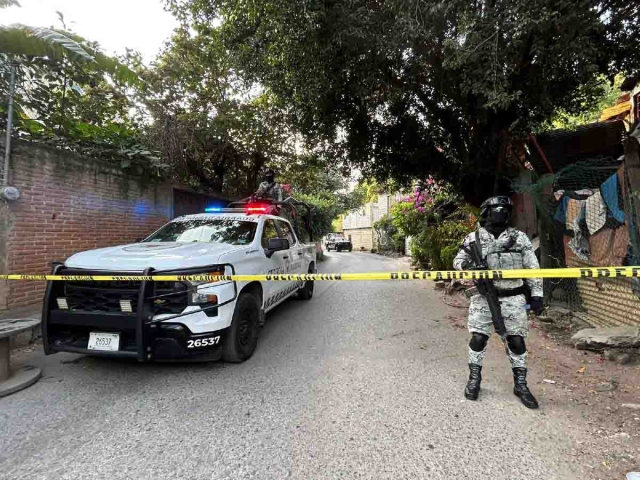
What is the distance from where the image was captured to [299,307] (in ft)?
21.0

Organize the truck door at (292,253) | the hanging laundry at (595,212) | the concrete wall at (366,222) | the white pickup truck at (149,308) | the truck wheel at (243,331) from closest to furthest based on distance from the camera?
the white pickup truck at (149,308), the truck wheel at (243,331), the hanging laundry at (595,212), the truck door at (292,253), the concrete wall at (366,222)

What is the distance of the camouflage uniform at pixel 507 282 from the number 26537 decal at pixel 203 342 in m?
2.29

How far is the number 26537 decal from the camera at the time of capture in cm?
296

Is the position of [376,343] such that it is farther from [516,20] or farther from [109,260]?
[516,20]

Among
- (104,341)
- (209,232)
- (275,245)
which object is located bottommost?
(104,341)

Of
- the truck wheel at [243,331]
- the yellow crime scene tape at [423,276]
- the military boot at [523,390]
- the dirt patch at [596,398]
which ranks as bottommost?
the dirt patch at [596,398]

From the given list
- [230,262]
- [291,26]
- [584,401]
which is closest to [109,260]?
[230,262]

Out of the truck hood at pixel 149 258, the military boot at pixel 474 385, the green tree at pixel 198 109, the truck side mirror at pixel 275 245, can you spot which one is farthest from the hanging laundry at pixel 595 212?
the green tree at pixel 198 109

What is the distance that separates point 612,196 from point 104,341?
19.2 feet

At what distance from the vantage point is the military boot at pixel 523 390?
8.75ft

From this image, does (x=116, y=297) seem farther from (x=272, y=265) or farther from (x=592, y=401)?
(x=592, y=401)

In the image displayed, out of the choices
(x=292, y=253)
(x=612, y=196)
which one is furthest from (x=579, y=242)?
(x=292, y=253)

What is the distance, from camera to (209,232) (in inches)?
170

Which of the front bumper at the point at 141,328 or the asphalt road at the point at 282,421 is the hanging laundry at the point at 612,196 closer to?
the asphalt road at the point at 282,421
